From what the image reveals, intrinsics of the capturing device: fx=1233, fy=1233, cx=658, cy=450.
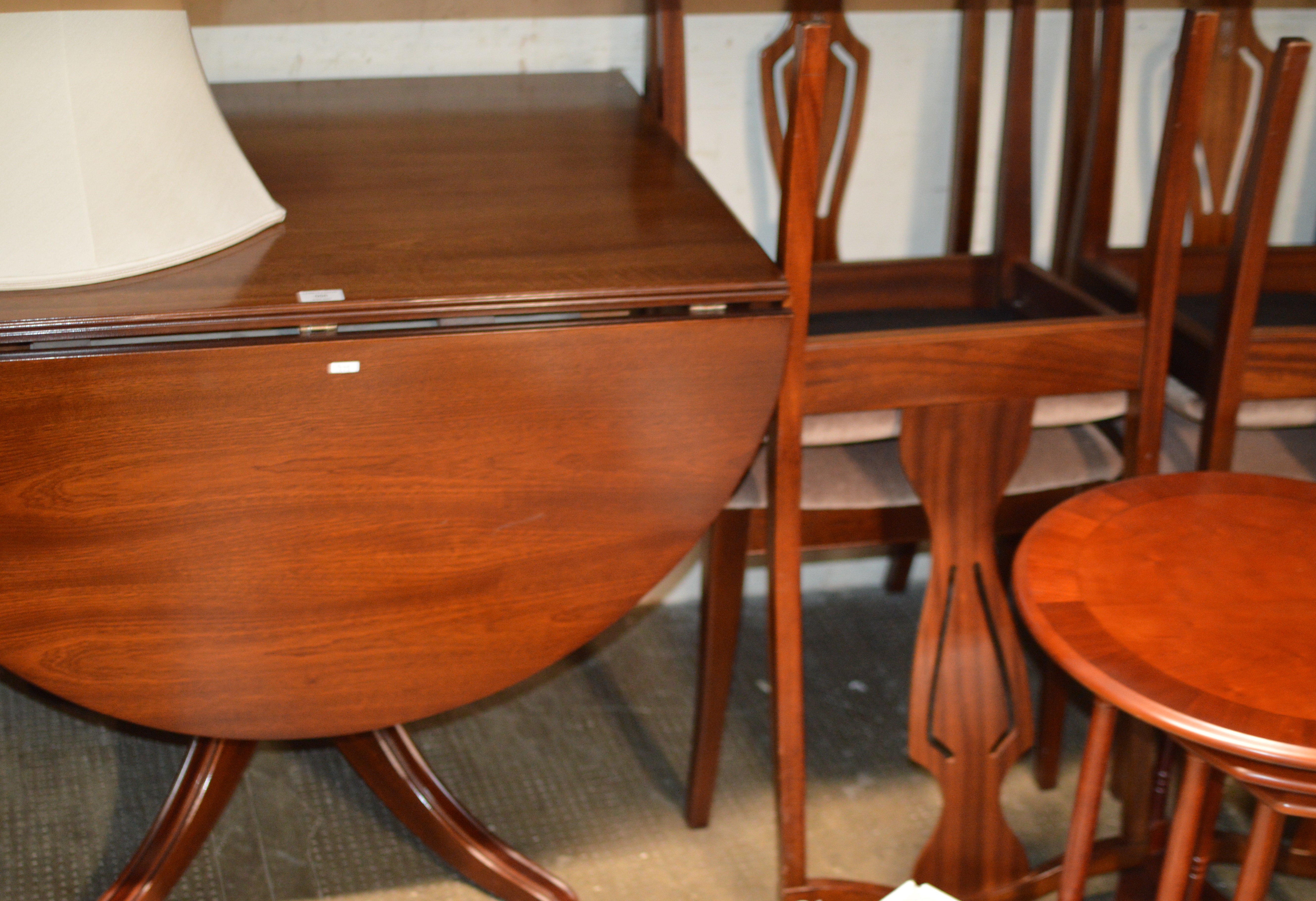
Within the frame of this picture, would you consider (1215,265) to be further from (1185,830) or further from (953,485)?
(1185,830)

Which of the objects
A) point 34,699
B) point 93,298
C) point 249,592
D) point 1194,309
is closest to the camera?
point 93,298

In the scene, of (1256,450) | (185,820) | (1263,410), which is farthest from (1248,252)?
(185,820)

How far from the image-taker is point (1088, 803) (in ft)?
3.89

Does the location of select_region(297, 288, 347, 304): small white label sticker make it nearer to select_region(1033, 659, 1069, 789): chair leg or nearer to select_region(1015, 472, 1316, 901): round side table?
select_region(1015, 472, 1316, 901): round side table

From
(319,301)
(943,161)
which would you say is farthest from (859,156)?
(319,301)

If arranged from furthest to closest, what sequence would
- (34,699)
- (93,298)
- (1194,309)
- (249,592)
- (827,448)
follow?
(34,699), (1194,309), (827,448), (249,592), (93,298)

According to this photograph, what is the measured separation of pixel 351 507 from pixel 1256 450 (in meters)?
1.16

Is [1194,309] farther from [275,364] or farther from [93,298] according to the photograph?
[93,298]

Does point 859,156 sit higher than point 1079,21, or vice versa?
point 1079,21

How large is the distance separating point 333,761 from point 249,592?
0.71 m

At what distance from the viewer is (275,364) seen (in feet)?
3.52

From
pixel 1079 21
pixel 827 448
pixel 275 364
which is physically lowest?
pixel 827 448

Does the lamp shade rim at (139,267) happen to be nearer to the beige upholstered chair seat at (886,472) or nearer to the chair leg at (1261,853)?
the beige upholstered chair seat at (886,472)

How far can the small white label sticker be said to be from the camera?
1.06 meters
